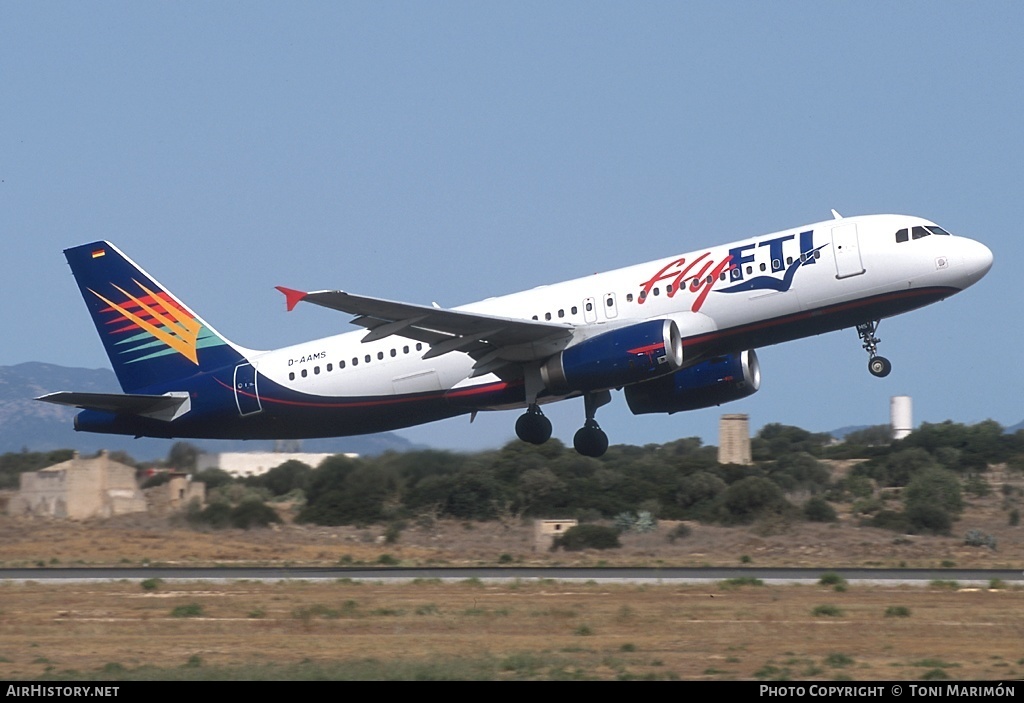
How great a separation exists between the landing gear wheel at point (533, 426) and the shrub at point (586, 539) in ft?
28.9

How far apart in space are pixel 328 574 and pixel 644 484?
80.2 feet

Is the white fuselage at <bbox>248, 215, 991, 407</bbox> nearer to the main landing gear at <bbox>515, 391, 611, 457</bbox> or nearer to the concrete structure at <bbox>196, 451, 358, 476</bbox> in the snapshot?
the main landing gear at <bbox>515, 391, 611, 457</bbox>

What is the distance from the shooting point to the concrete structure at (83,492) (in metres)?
48.9

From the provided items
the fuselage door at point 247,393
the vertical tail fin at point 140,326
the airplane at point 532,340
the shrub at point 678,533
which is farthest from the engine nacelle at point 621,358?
the shrub at point 678,533

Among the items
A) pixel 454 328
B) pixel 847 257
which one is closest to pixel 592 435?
pixel 454 328

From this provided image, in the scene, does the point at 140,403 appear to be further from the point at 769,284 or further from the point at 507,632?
the point at 507,632

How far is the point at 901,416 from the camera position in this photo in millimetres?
92500

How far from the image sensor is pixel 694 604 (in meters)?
25.5

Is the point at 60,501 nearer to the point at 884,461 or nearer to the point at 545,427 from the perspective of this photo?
the point at 545,427

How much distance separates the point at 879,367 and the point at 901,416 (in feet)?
206

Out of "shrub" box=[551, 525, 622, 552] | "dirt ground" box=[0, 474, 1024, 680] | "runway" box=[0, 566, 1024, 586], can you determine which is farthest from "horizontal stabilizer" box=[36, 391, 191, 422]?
"shrub" box=[551, 525, 622, 552]

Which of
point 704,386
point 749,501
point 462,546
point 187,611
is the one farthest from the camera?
point 749,501

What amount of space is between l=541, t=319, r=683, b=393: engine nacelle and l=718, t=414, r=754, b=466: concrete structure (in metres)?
37.6
